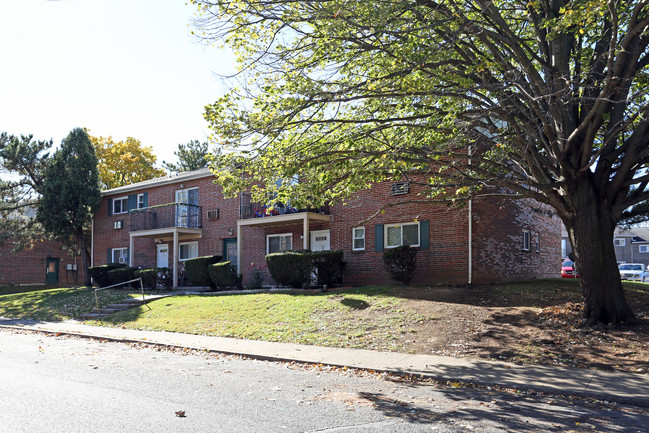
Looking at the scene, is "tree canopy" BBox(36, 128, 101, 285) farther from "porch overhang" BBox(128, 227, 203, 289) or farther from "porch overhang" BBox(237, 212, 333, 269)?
"porch overhang" BBox(237, 212, 333, 269)

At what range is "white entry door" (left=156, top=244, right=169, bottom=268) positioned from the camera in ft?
93.4

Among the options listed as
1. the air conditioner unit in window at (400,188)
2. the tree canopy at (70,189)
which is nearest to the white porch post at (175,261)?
the tree canopy at (70,189)

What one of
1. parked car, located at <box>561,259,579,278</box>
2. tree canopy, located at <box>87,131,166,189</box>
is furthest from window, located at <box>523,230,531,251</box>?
tree canopy, located at <box>87,131,166,189</box>

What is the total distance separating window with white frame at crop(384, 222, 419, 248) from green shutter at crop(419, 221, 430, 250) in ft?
0.80

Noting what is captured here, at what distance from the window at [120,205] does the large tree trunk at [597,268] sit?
2570 centimetres

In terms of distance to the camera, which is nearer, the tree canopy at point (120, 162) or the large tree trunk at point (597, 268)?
the large tree trunk at point (597, 268)

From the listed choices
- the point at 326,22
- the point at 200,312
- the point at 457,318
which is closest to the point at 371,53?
the point at 326,22

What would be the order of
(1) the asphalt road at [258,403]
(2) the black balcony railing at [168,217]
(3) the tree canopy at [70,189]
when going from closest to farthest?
(1) the asphalt road at [258,403], (2) the black balcony railing at [168,217], (3) the tree canopy at [70,189]

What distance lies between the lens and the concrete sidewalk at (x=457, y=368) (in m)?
7.73

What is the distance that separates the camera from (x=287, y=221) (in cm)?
2266

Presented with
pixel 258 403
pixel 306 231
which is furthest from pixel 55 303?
pixel 258 403

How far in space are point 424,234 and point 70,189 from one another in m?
20.8

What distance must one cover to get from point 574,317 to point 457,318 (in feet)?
8.37

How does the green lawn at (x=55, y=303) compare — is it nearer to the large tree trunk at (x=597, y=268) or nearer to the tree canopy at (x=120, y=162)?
the large tree trunk at (x=597, y=268)
